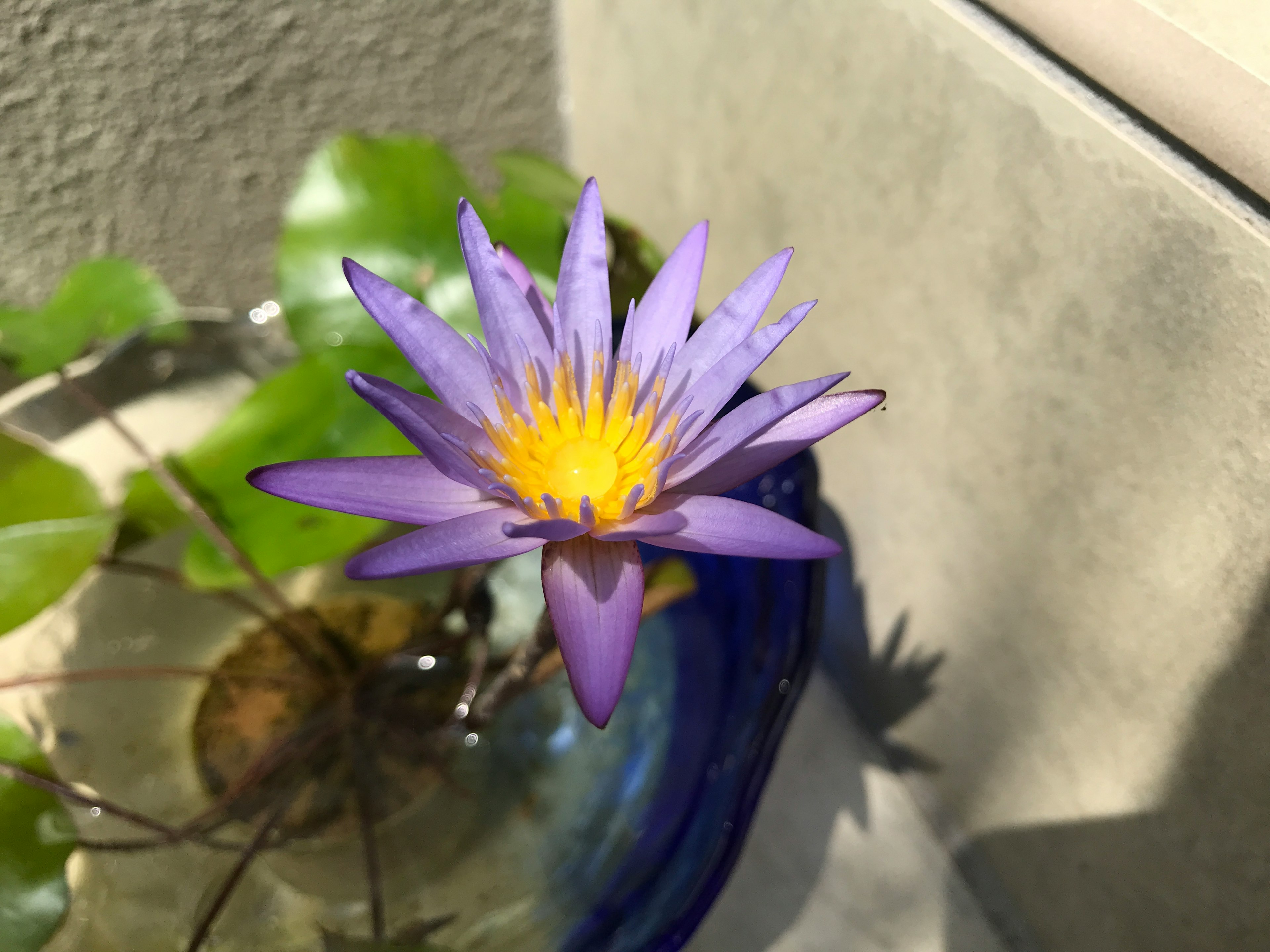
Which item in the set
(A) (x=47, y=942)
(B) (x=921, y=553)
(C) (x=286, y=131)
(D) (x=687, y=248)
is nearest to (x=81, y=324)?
(C) (x=286, y=131)

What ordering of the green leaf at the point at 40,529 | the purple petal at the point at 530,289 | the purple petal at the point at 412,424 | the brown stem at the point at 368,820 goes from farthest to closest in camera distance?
the brown stem at the point at 368,820 → the green leaf at the point at 40,529 → the purple petal at the point at 530,289 → the purple petal at the point at 412,424

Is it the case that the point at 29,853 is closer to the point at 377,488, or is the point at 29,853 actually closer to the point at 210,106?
the point at 377,488

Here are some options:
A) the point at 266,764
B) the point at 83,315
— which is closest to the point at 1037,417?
the point at 266,764

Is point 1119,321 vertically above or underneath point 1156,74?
underneath

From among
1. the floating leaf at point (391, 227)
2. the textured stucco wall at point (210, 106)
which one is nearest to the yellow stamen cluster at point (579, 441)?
the floating leaf at point (391, 227)

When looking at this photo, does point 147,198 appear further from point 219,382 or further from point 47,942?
point 47,942

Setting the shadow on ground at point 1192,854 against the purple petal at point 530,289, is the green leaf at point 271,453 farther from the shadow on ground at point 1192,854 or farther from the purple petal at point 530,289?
the shadow on ground at point 1192,854
